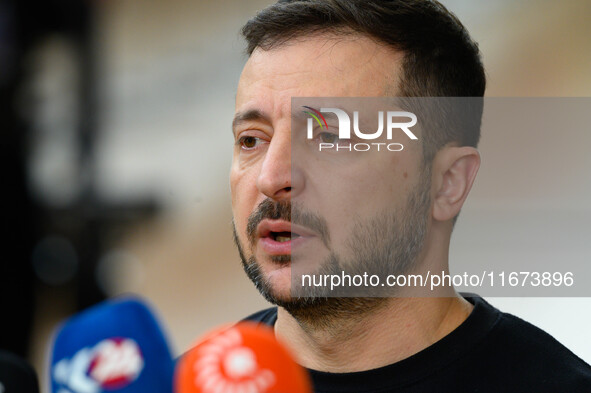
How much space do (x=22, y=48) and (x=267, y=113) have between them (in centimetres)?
200

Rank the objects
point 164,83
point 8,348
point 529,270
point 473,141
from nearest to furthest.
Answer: point 473,141 → point 529,270 → point 8,348 → point 164,83

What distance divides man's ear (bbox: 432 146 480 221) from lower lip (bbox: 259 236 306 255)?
30 cm

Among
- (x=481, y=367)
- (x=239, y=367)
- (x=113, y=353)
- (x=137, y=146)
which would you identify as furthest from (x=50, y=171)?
(x=239, y=367)

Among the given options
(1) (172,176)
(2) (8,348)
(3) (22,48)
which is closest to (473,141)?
(2) (8,348)

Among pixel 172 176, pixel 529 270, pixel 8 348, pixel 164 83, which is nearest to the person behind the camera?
pixel 529 270

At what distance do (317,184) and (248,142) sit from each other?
0.18 metres

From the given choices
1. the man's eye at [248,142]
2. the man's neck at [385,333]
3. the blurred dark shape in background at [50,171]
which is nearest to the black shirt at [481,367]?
the man's neck at [385,333]

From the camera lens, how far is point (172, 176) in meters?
3.75

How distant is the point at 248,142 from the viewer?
4.27 ft

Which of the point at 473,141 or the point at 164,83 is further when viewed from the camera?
the point at 164,83

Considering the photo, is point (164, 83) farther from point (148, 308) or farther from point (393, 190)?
point (148, 308)

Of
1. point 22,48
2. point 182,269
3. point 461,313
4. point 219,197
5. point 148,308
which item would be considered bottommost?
point 182,269

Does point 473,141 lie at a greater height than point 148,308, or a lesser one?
greater

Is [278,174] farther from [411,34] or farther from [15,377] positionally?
[15,377]
